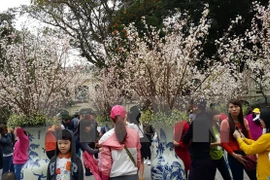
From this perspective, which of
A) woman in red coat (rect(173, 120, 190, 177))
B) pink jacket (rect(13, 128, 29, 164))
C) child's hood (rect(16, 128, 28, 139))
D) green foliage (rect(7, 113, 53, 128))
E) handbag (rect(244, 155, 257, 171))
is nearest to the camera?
handbag (rect(244, 155, 257, 171))

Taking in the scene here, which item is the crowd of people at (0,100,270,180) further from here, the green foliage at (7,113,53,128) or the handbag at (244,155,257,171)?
the green foliage at (7,113,53,128)

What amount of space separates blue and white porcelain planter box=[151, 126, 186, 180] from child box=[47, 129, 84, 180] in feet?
4.78

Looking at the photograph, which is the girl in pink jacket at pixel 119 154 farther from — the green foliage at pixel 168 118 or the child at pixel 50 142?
the child at pixel 50 142

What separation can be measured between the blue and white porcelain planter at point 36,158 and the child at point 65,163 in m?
1.36

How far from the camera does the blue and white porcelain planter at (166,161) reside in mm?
5969

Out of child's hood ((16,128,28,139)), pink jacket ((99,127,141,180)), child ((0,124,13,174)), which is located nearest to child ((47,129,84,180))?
pink jacket ((99,127,141,180))

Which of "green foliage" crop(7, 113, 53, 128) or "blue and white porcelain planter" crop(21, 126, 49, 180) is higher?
"green foliage" crop(7, 113, 53, 128)

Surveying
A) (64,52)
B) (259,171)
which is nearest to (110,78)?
(64,52)

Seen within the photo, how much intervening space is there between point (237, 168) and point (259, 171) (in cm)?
102

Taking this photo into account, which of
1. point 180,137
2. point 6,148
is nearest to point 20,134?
point 6,148

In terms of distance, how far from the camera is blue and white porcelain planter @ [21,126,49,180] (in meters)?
6.24

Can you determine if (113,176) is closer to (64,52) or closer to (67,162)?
(67,162)

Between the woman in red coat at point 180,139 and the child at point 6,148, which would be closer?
the woman in red coat at point 180,139

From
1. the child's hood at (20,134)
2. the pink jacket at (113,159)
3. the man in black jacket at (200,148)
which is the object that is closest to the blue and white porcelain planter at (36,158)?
the child's hood at (20,134)
